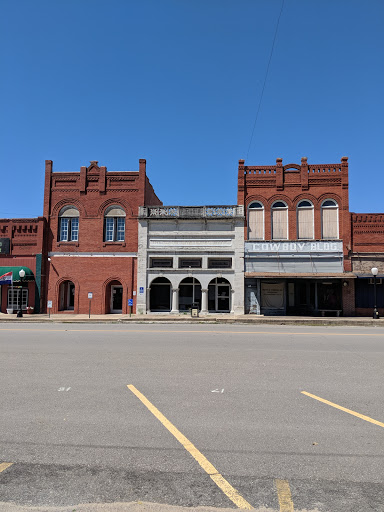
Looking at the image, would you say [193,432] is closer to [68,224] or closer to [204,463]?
[204,463]

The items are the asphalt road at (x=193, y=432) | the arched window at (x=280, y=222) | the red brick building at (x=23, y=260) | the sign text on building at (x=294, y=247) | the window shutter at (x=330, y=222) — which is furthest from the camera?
the red brick building at (x=23, y=260)

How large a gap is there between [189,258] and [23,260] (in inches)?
490

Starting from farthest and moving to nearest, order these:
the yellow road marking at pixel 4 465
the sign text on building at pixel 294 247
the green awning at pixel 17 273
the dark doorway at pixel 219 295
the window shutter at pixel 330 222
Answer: the green awning at pixel 17 273 → the dark doorway at pixel 219 295 → the window shutter at pixel 330 222 → the sign text on building at pixel 294 247 → the yellow road marking at pixel 4 465

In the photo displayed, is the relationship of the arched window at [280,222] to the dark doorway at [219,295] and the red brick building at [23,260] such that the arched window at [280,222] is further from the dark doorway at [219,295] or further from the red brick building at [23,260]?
the red brick building at [23,260]

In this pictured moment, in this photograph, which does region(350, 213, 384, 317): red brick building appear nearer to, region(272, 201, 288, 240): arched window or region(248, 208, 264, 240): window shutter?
region(272, 201, 288, 240): arched window

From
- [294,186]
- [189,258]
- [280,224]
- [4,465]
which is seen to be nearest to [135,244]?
[189,258]

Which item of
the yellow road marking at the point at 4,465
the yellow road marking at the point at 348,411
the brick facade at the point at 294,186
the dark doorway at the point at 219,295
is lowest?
the yellow road marking at the point at 4,465

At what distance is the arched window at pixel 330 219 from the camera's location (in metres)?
26.6

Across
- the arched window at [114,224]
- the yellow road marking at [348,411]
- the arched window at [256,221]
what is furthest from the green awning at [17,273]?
the yellow road marking at [348,411]

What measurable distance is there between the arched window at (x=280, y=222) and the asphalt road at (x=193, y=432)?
59.8 feet

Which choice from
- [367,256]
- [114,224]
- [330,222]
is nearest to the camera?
[367,256]

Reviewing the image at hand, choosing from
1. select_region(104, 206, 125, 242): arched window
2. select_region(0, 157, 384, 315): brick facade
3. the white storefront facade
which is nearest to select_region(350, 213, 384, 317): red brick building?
select_region(0, 157, 384, 315): brick facade

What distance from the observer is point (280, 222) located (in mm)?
27062

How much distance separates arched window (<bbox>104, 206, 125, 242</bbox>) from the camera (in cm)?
2834
